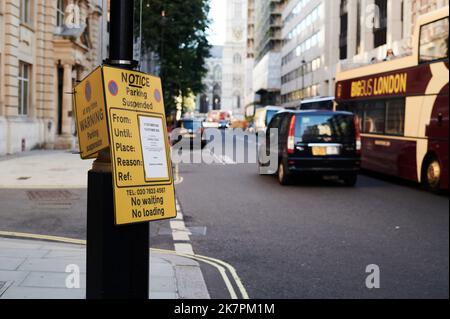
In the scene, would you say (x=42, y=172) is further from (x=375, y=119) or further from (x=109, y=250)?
(x=109, y=250)

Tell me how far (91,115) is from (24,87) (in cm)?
2202

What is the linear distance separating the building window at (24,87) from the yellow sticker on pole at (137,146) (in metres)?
21.2

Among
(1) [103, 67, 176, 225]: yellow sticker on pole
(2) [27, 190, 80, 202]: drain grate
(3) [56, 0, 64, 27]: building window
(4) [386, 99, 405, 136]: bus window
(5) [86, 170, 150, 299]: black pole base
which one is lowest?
(2) [27, 190, 80, 202]: drain grate

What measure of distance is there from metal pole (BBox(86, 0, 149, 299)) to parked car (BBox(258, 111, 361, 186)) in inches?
405

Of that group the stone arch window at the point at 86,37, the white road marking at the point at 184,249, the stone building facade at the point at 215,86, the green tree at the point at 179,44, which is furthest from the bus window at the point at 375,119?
the stone building facade at the point at 215,86

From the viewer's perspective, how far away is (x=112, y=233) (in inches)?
106

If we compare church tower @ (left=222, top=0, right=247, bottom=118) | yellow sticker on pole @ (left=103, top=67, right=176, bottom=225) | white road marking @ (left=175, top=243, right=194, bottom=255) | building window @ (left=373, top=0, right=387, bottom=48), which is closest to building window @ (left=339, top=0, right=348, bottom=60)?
building window @ (left=373, top=0, right=387, bottom=48)

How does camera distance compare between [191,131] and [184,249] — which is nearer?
[184,249]

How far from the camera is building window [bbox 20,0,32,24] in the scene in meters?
22.0

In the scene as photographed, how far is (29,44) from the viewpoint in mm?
23422

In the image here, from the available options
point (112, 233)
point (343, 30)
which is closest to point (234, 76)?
point (343, 30)

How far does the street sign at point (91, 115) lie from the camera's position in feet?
8.64

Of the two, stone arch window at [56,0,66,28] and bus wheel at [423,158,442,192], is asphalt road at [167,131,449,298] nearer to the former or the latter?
bus wheel at [423,158,442,192]

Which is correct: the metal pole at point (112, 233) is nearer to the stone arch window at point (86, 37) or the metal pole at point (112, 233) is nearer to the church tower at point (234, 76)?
the stone arch window at point (86, 37)
